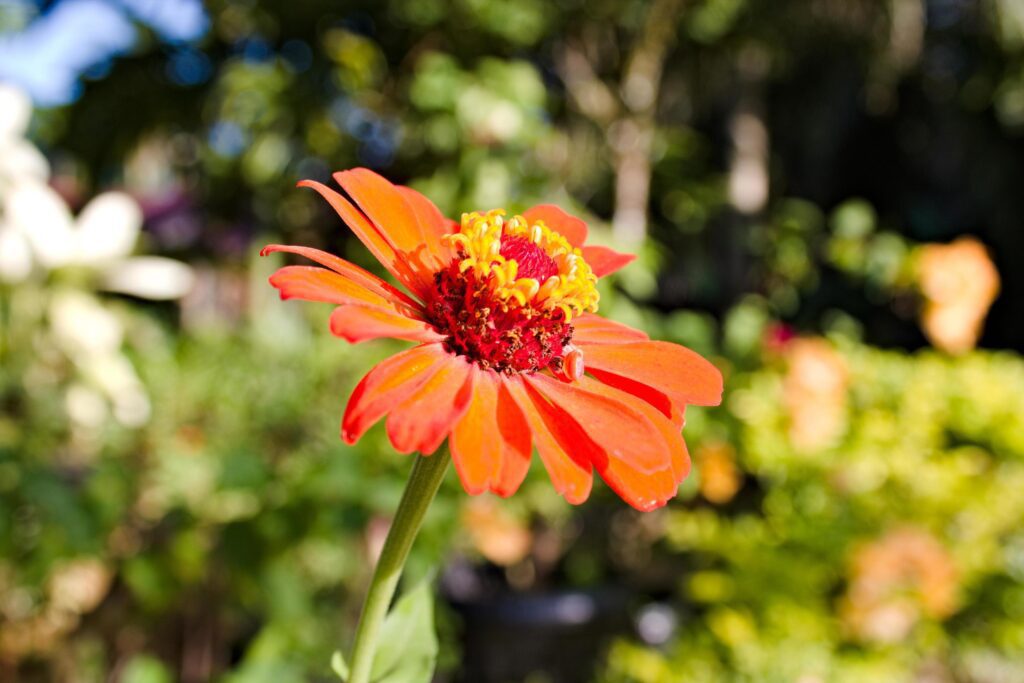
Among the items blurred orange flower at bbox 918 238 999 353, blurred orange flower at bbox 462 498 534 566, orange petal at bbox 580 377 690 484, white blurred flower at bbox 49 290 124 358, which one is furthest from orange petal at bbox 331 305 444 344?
blurred orange flower at bbox 918 238 999 353

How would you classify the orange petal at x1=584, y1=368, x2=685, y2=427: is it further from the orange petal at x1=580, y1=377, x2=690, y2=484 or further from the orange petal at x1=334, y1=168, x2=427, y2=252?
the orange petal at x1=334, y1=168, x2=427, y2=252

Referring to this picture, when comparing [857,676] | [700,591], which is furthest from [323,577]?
[857,676]

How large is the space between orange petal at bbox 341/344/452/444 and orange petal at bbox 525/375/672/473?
0.07 m

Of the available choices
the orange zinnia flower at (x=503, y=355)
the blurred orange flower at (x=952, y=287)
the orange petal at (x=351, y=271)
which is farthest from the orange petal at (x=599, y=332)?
the blurred orange flower at (x=952, y=287)

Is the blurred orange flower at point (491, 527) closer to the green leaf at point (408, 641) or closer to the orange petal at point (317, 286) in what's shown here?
the green leaf at point (408, 641)

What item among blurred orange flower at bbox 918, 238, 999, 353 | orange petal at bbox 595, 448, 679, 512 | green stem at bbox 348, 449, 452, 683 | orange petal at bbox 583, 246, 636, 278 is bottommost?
blurred orange flower at bbox 918, 238, 999, 353

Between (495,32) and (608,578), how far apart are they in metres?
1.70

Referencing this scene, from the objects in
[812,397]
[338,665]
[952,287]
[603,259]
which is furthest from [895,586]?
[338,665]

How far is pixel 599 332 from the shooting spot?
55cm

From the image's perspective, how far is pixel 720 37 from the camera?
3359 millimetres

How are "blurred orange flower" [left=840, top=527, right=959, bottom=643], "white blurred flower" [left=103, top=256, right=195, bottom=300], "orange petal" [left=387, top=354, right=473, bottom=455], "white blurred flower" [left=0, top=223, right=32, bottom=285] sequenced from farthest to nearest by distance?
"blurred orange flower" [left=840, top=527, right=959, bottom=643], "white blurred flower" [left=103, top=256, right=195, bottom=300], "white blurred flower" [left=0, top=223, right=32, bottom=285], "orange petal" [left=387, top=354, right=473, bottom=455]

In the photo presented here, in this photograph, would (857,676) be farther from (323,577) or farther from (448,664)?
(323,577)

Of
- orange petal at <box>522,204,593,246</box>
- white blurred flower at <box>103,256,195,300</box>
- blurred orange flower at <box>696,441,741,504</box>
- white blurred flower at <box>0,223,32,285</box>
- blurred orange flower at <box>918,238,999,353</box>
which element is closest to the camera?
orange petal at <box>522,204,593,246</box>

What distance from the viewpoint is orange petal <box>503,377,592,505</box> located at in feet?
1.32
